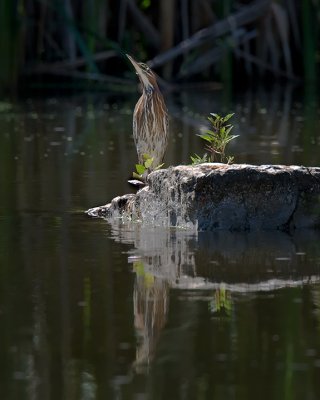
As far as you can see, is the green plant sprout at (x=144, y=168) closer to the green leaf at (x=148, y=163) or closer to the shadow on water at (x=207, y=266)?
the green leaf at (x=148, y=163)

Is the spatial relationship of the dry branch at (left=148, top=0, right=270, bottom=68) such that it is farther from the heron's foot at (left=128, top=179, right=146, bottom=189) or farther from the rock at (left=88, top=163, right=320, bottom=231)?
the rock at (left=88, top=163, right=320, bottom=231)

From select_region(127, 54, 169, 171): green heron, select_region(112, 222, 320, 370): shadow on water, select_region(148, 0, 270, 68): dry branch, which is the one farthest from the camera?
select_region(148, 0, 270, 68): dry branch

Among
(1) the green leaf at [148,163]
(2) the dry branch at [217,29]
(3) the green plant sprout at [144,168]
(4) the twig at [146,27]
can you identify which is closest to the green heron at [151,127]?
(3) the green plant sprout at [144,168]

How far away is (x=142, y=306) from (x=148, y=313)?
0.14 metres

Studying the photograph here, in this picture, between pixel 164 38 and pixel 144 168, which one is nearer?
pixel 144 168

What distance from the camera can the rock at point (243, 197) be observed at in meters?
7.68

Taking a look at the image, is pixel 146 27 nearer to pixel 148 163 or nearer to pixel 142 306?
pixel 148 163

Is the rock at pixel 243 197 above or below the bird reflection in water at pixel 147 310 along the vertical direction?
above

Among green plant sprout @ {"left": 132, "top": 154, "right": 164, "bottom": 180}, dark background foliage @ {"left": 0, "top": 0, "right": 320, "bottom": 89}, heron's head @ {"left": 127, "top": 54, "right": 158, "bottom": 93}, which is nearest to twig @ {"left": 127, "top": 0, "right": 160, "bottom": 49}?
dark background foliage @ {"left": 0, "top": 0, "right": 320, "bottom": 89}

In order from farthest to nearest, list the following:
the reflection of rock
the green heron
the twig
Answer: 1. the twig
2. the green heron
3. the reflection of rock

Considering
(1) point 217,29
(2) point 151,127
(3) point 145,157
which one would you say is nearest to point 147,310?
A: (3) point 145,157

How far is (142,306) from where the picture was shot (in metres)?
5.62

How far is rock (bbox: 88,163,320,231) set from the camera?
7676mm

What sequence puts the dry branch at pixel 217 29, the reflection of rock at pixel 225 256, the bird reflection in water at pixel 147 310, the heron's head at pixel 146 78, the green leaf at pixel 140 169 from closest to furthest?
the bird reflection in water at pixel 147 310 → the reflection of rock at pixel 225 256 → the green leaf at pixel 140 169 → the heron's head at pixel 146 78 → the dry branch at pixel 217 29
